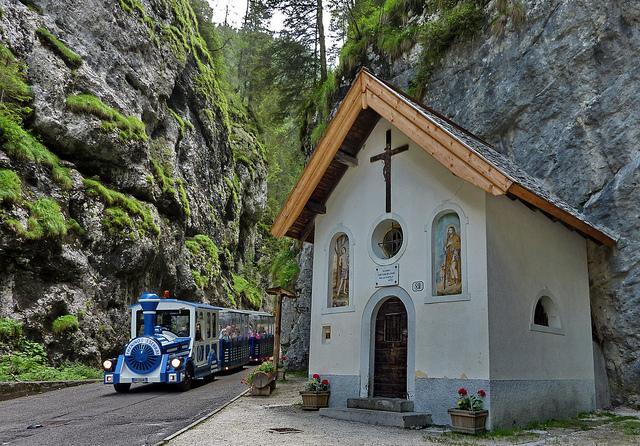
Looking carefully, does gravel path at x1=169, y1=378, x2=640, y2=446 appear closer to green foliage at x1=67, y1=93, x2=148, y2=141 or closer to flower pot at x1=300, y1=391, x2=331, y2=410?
flower pot at x1=300, y1=391, x2=331, y2=410

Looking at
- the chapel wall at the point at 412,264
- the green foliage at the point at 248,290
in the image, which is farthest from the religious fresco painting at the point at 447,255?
the green foliage at the point at 248,290

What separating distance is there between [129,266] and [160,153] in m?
7.44

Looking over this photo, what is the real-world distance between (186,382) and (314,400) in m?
5.46

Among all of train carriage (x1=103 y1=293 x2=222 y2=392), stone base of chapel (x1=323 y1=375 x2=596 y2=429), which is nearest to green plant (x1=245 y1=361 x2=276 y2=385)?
train carriage (x1=103 y1=293 x2=222 y2=392)

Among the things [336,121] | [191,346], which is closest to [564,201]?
[336,121]

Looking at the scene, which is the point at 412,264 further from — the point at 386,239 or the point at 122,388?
the point at 122,388

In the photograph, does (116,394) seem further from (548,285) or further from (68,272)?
(548,285)

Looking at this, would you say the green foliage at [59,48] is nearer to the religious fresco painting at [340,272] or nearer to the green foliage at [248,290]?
the religious fresco painting at [340,272]

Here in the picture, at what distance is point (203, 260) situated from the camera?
2989cm

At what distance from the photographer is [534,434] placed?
9.31 metres

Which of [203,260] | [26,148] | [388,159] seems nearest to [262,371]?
[388,159]

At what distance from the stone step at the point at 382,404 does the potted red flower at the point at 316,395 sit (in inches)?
35.7

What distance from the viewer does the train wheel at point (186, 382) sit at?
15.8m

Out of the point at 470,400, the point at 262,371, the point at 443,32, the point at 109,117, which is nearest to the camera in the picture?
the point at 470,400
